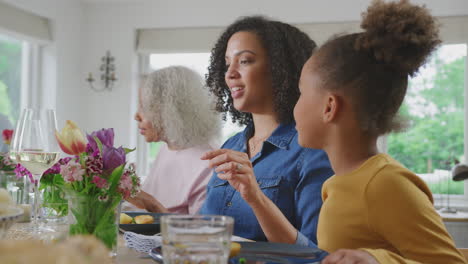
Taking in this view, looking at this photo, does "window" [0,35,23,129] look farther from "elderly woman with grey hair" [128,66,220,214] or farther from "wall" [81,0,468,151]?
"elderly woman with grey hair" [128,66,220,214]

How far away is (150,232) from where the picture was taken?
1206mm

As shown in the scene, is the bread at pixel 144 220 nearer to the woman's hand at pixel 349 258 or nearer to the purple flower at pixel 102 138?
the purple flower at pixel 102 138

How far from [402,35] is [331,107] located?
0.20 m

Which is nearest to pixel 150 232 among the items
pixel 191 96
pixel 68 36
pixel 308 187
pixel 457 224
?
pixel 308 187

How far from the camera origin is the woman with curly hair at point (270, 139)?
1.42 meters

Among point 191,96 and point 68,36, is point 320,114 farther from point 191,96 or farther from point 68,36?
point 68,36

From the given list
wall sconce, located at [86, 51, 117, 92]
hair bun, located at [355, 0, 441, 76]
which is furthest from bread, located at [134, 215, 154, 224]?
wall sconce, located at [86, 51, 117, 92]

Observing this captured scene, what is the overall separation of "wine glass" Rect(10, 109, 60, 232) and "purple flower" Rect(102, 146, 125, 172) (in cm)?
25

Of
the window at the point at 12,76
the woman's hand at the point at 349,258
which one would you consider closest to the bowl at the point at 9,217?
the woman's hand at the point at 349,258

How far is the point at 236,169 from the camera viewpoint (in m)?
1.18

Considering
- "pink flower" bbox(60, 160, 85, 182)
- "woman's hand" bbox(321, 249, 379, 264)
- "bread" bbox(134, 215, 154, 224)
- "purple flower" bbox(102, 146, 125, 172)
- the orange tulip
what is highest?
the orange tulip

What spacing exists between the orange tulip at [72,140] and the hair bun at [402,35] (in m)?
0.60

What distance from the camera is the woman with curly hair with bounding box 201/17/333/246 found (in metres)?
1.42

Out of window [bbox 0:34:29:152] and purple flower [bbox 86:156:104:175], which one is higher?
window [bbox 0:34:29:152]
